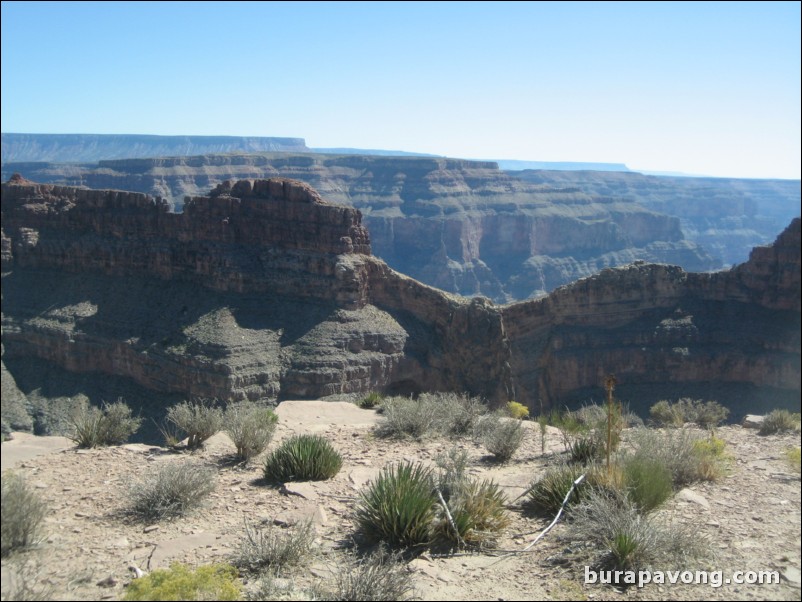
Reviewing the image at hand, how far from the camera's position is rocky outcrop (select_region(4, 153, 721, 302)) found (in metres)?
121

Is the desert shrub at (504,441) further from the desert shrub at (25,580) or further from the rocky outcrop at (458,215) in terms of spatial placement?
the rocky outcrop at (458,215)

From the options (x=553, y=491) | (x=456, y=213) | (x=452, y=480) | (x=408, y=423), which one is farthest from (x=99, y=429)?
(x=456, y=213)

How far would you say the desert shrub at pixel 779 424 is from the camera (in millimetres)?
15188

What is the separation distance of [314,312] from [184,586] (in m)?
35.2

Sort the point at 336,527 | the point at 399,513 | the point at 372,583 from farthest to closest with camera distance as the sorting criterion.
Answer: the point at 336,527, the point at 399,513, the point at 372,583

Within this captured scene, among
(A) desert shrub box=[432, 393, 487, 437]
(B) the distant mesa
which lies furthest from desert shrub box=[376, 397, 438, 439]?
(B) the distant mesa

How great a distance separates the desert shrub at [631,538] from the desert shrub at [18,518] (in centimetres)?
627

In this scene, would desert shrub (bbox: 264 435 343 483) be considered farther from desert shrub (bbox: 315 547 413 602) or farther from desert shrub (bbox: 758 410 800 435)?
desert shrub (bbox: 758 410 800 435)

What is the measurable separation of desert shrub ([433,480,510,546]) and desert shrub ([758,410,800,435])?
→ 28.1ft

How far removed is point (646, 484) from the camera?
373 inches

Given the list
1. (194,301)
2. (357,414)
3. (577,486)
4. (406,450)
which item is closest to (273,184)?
(194,301)

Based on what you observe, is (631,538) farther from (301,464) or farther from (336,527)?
(301,464)

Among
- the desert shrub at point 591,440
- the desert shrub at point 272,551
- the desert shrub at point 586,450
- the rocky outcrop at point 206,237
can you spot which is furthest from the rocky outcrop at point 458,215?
the desert shrub at point 272,551

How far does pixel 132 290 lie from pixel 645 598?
1640 inches
